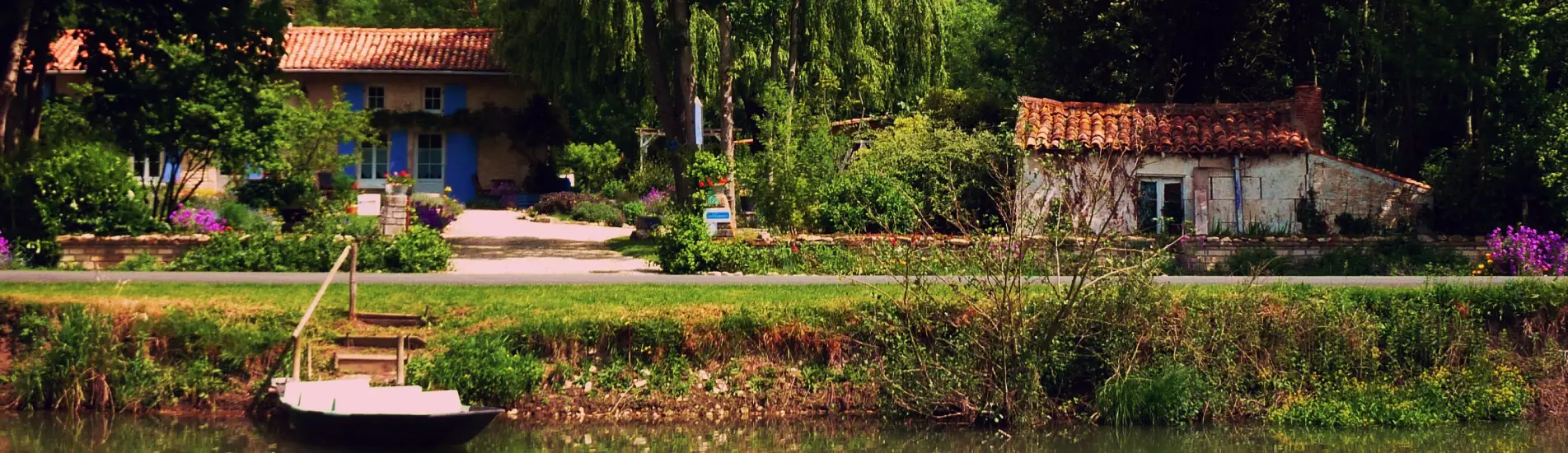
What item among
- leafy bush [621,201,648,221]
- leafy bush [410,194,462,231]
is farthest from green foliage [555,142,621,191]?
leafy bush [621,201,648,221]

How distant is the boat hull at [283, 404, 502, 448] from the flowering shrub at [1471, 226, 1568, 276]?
14.0 meters

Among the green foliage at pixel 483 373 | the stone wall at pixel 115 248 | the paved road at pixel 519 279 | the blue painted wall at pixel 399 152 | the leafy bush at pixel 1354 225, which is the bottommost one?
the green foliage at pixel 483 373

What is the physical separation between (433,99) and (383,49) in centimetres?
184

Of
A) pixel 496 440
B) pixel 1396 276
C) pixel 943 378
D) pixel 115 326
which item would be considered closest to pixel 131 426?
pixel 115 326

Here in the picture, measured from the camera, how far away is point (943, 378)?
16.0 meters

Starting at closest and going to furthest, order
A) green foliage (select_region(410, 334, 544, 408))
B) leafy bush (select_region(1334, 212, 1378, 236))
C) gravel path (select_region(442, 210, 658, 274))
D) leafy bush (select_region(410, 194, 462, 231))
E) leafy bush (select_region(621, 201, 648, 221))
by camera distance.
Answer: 1. green foliage (select_region(410, 334, 544, 408))
2. gravel path (select_region(442, 210, 658, 274))
3. leafy bush (select_region(1334, 212, 1378, 236))
4. leafy bush (select_region(410, 194, 462, 231))
5. leafy bush (select_region(621, 201, 648, 221))

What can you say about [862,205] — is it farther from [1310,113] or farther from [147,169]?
[147,169]

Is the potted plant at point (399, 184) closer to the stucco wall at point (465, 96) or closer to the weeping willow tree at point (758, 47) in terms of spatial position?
the weeping willow tree at point (758, 47)

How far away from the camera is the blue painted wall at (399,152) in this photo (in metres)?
41.3

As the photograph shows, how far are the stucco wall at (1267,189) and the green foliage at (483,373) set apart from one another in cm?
1076

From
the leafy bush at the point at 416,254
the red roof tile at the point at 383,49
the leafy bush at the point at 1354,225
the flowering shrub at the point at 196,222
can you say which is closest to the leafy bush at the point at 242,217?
the flowering shrub at the point at 196,222

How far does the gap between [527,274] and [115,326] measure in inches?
215

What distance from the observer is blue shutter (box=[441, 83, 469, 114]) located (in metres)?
41.3

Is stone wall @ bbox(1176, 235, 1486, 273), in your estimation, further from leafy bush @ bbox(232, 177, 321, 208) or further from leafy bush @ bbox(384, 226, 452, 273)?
leafy bush @ bbox(232, 177, 321, 208)
